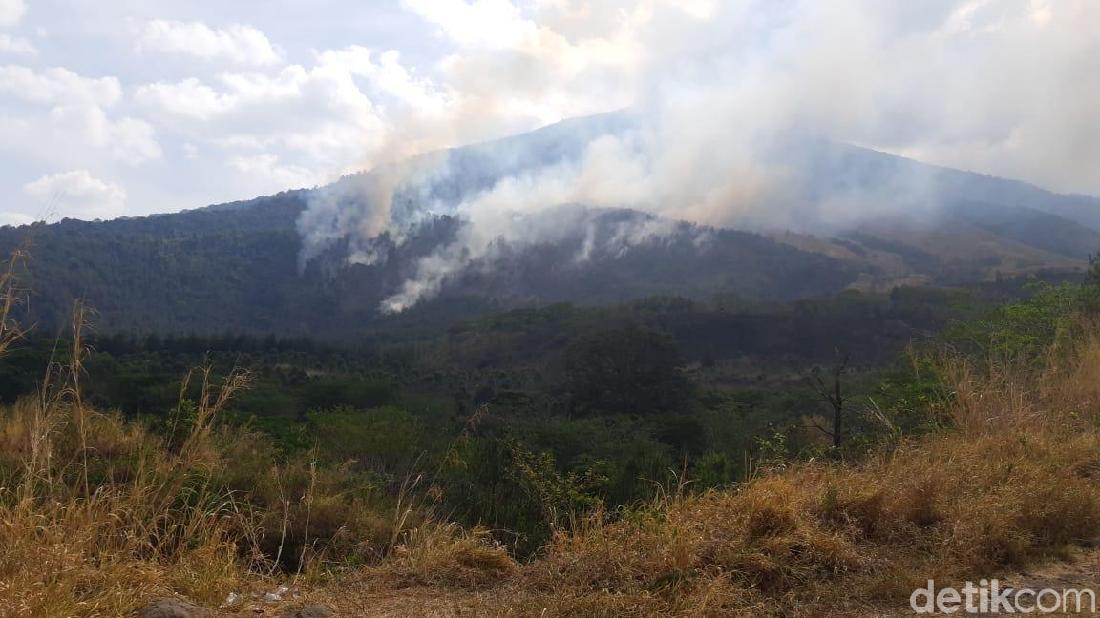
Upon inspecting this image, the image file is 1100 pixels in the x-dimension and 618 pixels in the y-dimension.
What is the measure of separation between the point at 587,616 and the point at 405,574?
138cm

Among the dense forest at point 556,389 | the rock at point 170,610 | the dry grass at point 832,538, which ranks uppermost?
the rock at point 170,610

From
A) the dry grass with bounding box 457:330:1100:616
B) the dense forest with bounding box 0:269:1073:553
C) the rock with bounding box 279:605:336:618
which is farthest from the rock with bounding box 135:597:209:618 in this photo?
the dense forest with bounding box 0:269:1073:553

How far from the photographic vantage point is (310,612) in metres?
3.72

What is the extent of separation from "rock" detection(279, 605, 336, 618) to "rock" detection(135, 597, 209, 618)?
0.38 meters

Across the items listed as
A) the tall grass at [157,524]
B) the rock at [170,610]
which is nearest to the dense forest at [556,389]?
the tall grass at [157,524]

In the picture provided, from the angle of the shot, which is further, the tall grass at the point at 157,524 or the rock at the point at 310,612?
the rock at the point at 310,612

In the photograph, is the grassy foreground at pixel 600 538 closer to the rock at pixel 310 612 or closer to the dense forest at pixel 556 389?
the rock at pixel 310 612

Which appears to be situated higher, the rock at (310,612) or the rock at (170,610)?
the rock at (170,610)

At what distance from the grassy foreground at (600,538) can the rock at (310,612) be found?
21 cm

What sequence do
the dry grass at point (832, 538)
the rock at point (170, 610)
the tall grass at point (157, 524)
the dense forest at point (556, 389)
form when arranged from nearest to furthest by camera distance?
the rock at point (170, 610), the tall grass at point (157, 524), the dry grass at point (832, 538), the dense forest at point (556, 389)

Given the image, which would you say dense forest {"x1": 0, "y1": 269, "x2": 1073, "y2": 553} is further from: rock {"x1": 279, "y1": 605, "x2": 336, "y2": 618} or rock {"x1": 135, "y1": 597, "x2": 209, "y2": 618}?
rock {"x1": 135, "y1": 597, "x2": 209, "y2": 618}

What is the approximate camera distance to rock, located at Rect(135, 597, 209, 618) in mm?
3389

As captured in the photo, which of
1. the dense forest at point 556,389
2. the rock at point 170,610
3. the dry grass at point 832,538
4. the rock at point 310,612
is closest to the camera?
the rock at point 170,610

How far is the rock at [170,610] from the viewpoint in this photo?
11.1ft
